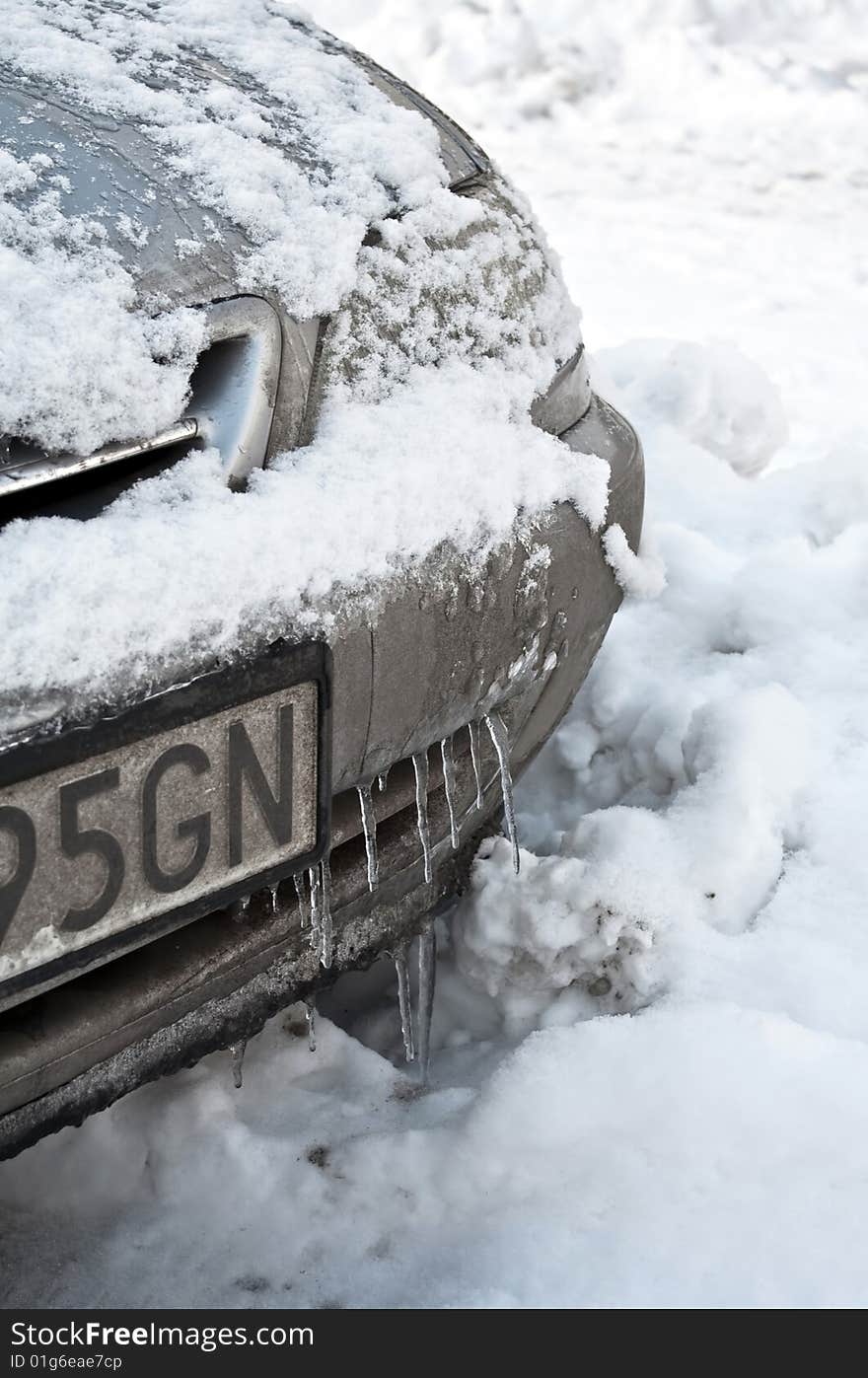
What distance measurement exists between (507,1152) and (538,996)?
34 centimetres

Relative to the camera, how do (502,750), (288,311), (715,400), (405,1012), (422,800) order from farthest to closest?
(715,400) < (405,1012) < (502,750) < (422,800) < (288,311)

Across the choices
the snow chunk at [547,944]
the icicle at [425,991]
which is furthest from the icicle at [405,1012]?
the snow chunk at [547,944]

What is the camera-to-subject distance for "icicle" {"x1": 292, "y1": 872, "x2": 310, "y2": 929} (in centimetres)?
161

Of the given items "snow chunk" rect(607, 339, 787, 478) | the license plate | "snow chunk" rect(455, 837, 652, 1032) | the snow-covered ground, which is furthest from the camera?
"snow chunk" rect(607, 339, 787, 478)

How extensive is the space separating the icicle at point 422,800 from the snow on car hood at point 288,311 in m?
0.28

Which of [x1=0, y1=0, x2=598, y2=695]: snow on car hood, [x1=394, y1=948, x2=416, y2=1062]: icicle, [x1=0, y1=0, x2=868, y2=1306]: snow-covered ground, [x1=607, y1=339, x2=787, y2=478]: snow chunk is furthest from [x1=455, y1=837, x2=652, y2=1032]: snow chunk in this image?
[x1=607, y1=339, x2=787, y2=478]: snow chunk

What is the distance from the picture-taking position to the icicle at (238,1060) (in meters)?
1.76

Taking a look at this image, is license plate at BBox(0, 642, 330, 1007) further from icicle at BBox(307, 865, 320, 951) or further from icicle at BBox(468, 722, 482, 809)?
icicle at BBox(468, 722, 482, 809)

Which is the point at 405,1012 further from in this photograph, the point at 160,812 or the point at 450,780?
the point at 160,812

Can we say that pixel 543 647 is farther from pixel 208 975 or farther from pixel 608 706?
pixel 608 706

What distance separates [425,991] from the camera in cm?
203

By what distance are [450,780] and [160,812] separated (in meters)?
0.53

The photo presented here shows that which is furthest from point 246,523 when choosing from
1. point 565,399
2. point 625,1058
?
point 625,1058

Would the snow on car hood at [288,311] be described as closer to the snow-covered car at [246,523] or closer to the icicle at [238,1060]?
the snow-covered car at [246,523]
